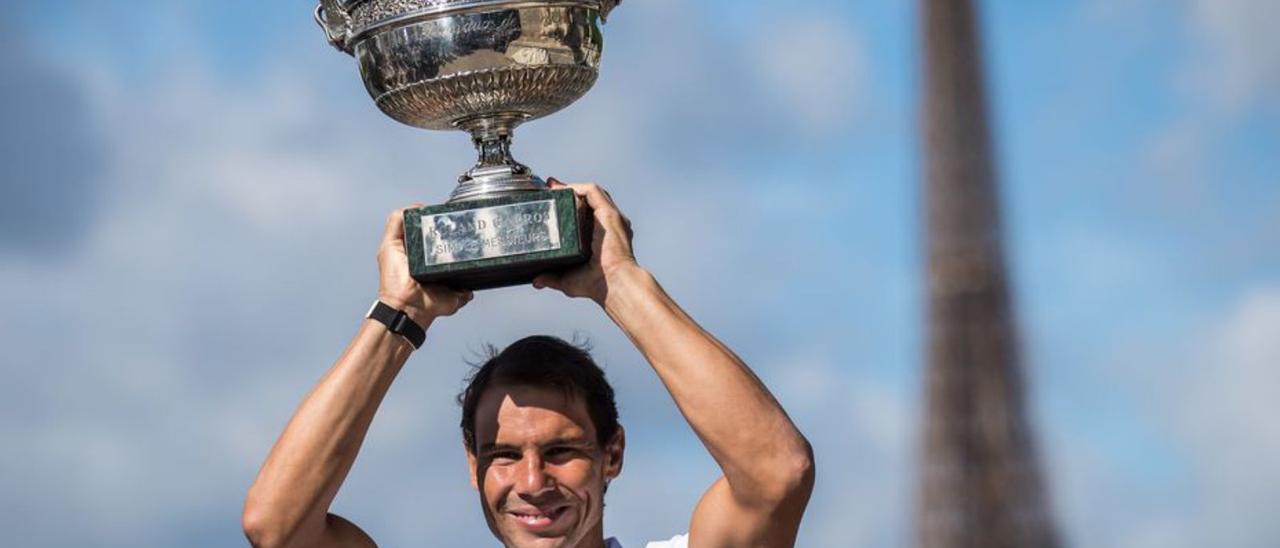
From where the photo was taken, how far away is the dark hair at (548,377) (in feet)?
24.8

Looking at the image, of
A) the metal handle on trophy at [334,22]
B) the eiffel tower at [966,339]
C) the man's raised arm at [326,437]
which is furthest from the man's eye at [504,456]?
the eiffel tower at [966,339]

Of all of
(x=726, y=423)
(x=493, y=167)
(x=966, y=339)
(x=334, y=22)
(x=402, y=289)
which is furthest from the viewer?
(x=966, y=339)

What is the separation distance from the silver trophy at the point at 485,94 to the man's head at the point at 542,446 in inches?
10.1

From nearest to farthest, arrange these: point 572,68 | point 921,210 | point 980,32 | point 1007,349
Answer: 1. point 572,68
2. point 980,32
3. point 921,210
4. point 1007,349

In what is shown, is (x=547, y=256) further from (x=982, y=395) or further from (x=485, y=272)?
(x=982, y=395)

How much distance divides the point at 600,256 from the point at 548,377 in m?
0.33

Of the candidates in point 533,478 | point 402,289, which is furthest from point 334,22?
point 533,478

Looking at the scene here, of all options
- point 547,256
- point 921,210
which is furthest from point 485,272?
point 921,210

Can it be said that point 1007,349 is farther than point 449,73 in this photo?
Yes

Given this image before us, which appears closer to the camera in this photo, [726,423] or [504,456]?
[726,423]

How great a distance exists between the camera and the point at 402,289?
298 inches

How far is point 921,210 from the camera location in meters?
52.0

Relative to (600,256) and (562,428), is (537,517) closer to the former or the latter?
(562,428)

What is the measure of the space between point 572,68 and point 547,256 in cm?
56
